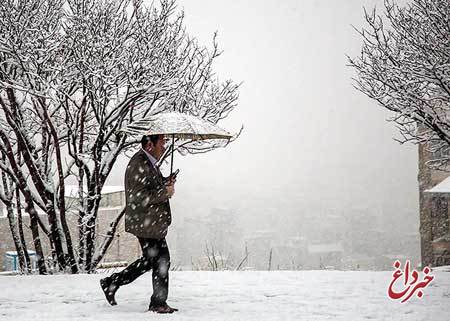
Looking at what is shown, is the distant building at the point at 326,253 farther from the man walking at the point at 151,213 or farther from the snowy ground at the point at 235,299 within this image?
the man walking at the point at 151,213

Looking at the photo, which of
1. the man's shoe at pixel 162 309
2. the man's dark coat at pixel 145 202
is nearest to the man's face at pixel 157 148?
the man's dark coat at pixel 145 202

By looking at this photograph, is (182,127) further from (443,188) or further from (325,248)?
(325,248)

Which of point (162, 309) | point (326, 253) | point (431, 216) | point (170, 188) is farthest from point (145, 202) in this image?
point (326, 253)

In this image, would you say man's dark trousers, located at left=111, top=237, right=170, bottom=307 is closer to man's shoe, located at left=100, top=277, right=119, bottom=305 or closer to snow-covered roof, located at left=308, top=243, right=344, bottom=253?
man's shoe, located at left=100, top=277, right=119, bottom=305

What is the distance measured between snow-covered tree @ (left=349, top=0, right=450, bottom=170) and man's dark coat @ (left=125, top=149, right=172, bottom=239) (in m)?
6.18

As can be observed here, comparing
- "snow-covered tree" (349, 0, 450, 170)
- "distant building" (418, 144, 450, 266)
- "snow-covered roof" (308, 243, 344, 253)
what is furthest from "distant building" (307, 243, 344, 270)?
"snow-covered tree" (349, 0, 450, 170)

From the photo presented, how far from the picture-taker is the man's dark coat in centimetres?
575

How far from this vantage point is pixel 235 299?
6.96 m

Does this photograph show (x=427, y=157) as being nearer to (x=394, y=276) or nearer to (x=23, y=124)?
(x=394, y=276)

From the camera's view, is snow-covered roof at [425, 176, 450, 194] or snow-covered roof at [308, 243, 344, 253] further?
snow-covered roof at [308, 243, 344, 253]

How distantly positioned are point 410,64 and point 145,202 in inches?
266

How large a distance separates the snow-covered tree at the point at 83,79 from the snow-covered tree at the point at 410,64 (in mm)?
3412

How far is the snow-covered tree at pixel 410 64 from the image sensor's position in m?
9.84

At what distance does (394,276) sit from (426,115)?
3659 mm
